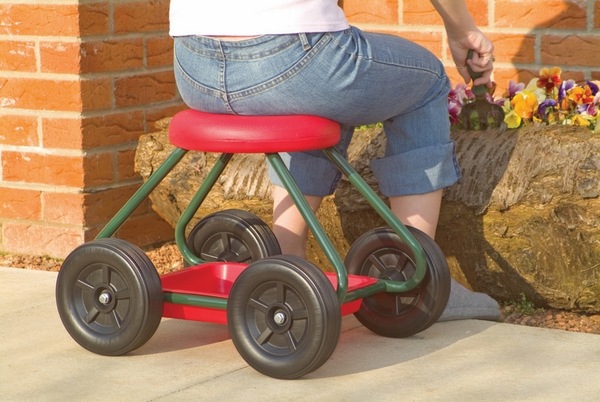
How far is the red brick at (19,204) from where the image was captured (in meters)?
4.48

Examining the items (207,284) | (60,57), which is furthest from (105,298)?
(60,57)

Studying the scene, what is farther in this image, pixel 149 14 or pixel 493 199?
pixel 149 14

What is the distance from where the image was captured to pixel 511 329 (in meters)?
3.48

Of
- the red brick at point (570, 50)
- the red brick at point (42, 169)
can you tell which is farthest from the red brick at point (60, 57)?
the red brick at point (570, 50)

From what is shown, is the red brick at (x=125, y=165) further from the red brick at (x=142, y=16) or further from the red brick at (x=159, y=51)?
the red brick at (x=142, y=16)

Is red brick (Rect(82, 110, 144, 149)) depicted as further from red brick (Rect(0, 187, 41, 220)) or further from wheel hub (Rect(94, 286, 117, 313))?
wheel hub (Rect(94, 286, 117, 313))

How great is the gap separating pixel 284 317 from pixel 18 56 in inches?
72.5

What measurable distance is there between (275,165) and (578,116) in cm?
122

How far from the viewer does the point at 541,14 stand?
14.9 ft

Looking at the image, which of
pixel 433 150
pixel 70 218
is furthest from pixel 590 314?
pixel 70 218

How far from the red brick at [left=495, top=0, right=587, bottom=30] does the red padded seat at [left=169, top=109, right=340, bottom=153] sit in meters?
1.64

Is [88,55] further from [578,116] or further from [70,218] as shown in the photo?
[578,116]

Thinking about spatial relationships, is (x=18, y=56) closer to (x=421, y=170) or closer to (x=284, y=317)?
(x=421, y=170)

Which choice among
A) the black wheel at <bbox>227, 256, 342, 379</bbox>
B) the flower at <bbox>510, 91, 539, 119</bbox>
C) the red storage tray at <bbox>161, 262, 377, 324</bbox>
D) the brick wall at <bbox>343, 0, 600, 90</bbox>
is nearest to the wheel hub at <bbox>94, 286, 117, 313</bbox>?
the red storage tray at <bbox>161, 262, 377, 324</bbox>
